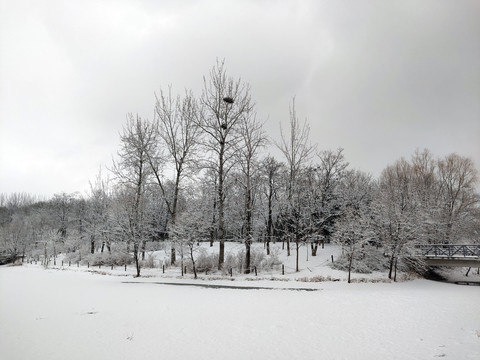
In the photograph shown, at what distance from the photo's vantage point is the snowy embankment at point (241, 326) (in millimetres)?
8445

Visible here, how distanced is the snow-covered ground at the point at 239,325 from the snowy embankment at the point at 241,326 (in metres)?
0.04

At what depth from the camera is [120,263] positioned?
1369 inches

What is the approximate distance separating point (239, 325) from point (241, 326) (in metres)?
0.14

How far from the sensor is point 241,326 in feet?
35.5

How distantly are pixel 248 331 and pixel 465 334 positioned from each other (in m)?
7.62

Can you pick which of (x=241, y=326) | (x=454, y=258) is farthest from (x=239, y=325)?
(x=454, y=258)

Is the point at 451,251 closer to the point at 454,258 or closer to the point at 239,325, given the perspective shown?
the point at 454,258

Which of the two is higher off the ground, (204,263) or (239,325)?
(239,325)

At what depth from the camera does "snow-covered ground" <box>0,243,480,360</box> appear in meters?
8.45

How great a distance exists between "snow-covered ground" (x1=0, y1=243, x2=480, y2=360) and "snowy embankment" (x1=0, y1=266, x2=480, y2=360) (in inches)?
1.4

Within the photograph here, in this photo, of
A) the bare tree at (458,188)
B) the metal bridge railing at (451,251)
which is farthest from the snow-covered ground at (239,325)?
the bare tree at (458,188)

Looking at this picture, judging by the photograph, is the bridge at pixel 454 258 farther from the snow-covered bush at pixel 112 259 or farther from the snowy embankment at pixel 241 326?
the snow-covered bush at pixel 112 259

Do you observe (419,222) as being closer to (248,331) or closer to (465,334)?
(465,334)

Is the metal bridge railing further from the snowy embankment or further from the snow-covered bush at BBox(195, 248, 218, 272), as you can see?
the snow-covered bush at BBox(195, 248, 218, 272)
